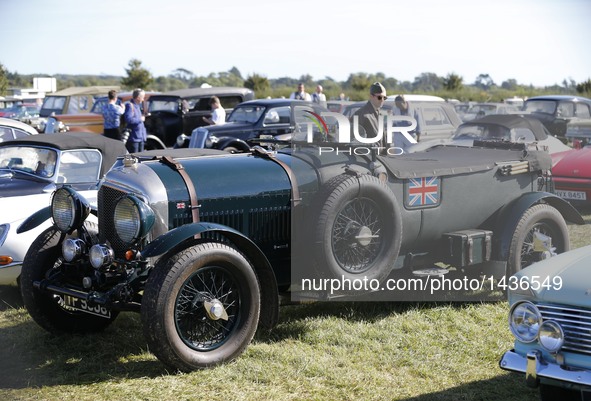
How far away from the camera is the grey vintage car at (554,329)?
3.50 metres

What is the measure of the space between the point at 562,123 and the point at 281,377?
562 inches

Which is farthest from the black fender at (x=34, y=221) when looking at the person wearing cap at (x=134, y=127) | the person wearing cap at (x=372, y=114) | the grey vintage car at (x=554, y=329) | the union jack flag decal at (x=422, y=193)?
the person wearing cap at (x=134, y=127)

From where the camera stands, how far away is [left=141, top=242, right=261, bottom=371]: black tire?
14.4ft

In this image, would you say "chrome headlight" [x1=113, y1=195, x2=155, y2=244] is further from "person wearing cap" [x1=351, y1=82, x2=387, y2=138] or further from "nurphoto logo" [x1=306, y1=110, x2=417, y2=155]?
"person wearing cap" [x1=351, y1=82, x2=387, y2=138]

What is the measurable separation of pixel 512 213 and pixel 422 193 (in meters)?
0.93

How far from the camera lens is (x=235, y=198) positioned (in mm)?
5238

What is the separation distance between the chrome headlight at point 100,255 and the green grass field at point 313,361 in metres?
0.65

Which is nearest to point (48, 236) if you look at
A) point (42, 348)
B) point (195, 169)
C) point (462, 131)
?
point (42, 348)

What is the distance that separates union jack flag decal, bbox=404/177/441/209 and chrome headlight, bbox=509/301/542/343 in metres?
1.97

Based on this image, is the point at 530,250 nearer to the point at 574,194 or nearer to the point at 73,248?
the point at 73,248

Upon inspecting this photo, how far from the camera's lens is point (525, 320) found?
3.75 meters

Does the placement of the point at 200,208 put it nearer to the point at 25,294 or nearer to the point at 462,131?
the point at 25,294

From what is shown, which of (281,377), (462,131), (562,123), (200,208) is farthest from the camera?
(562,123)

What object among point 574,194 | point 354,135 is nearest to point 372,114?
point 354,135
